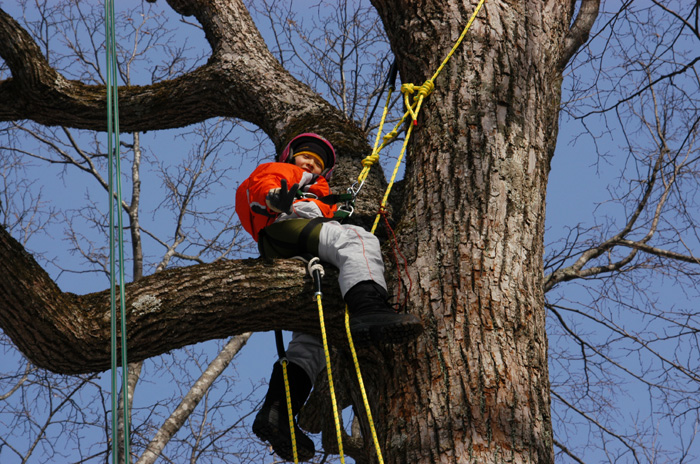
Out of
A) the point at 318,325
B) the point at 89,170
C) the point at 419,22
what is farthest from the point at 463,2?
the point at 89,170

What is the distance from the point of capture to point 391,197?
3818 mm

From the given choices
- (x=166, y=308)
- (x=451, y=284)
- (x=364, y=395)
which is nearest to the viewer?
(x=364, y=395)

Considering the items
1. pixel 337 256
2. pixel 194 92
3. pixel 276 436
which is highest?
pixel 194 92

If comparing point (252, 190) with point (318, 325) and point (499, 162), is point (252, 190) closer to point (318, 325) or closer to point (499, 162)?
point (318, 325)

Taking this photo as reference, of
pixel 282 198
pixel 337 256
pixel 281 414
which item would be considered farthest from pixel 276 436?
pixel 282 198

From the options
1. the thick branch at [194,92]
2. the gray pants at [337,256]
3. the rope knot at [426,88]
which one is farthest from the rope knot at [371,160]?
the thick branch at [194,92]

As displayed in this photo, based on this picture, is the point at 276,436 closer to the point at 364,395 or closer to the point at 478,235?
the point at 364,395

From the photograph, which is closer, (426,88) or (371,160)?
(426,88)

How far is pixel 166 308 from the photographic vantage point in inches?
117

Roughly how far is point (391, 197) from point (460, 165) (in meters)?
0.84

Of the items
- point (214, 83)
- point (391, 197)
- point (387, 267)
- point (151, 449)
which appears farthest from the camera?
point (151, 449)

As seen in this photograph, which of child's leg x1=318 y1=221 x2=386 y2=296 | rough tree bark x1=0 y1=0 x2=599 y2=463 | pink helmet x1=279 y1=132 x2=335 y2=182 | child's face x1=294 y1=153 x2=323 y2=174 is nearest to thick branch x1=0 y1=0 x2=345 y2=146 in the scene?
pink helmet x1=279 y1=132 x2=335 y2=182

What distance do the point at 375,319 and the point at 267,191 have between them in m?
0.98

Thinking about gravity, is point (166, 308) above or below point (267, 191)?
below
